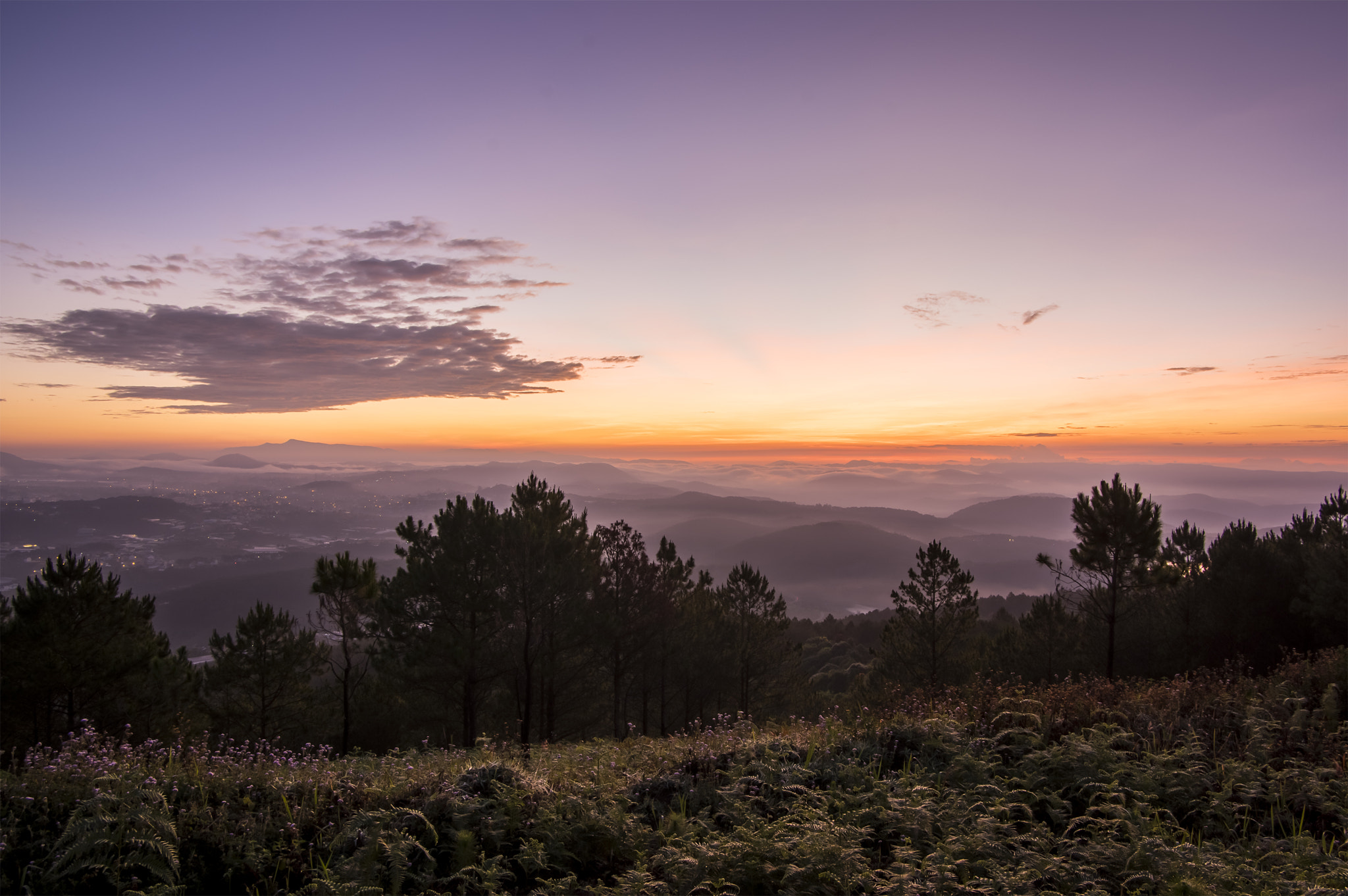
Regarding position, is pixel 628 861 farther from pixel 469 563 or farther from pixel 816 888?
pixel 469 563

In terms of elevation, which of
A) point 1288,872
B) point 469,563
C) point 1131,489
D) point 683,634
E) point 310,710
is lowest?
point 310,710

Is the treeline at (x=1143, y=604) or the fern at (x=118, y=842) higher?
the fern at (x=118, y=842)

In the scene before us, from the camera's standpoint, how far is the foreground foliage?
421 cm

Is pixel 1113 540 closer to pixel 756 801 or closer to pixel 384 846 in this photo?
pixel 756 801

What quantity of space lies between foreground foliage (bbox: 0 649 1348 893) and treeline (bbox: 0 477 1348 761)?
14230 millimetres

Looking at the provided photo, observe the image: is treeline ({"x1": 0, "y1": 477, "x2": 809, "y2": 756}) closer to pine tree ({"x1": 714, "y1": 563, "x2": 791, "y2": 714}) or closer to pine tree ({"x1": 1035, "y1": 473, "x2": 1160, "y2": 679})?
pine tree ({"x1": 714, "y1": 563, "x2": 791, "y2": 714})

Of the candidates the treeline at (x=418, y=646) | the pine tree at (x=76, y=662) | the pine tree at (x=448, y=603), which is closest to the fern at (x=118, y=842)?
the treeline at (x=418, y=646)

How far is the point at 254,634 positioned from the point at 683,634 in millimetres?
17778

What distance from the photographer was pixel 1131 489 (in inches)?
872

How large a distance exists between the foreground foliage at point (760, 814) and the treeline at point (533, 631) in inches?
560

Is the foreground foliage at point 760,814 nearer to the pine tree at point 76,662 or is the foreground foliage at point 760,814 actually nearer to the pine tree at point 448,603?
the pine tree at point 448,603

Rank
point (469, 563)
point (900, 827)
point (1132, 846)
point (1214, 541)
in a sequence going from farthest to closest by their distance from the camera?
point (1214, 541) < point (469, 563) < point (900, 827) < point (1132, 846)

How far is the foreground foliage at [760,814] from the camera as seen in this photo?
4207 mm

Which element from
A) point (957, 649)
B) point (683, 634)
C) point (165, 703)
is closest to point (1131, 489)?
point (957, 649)
